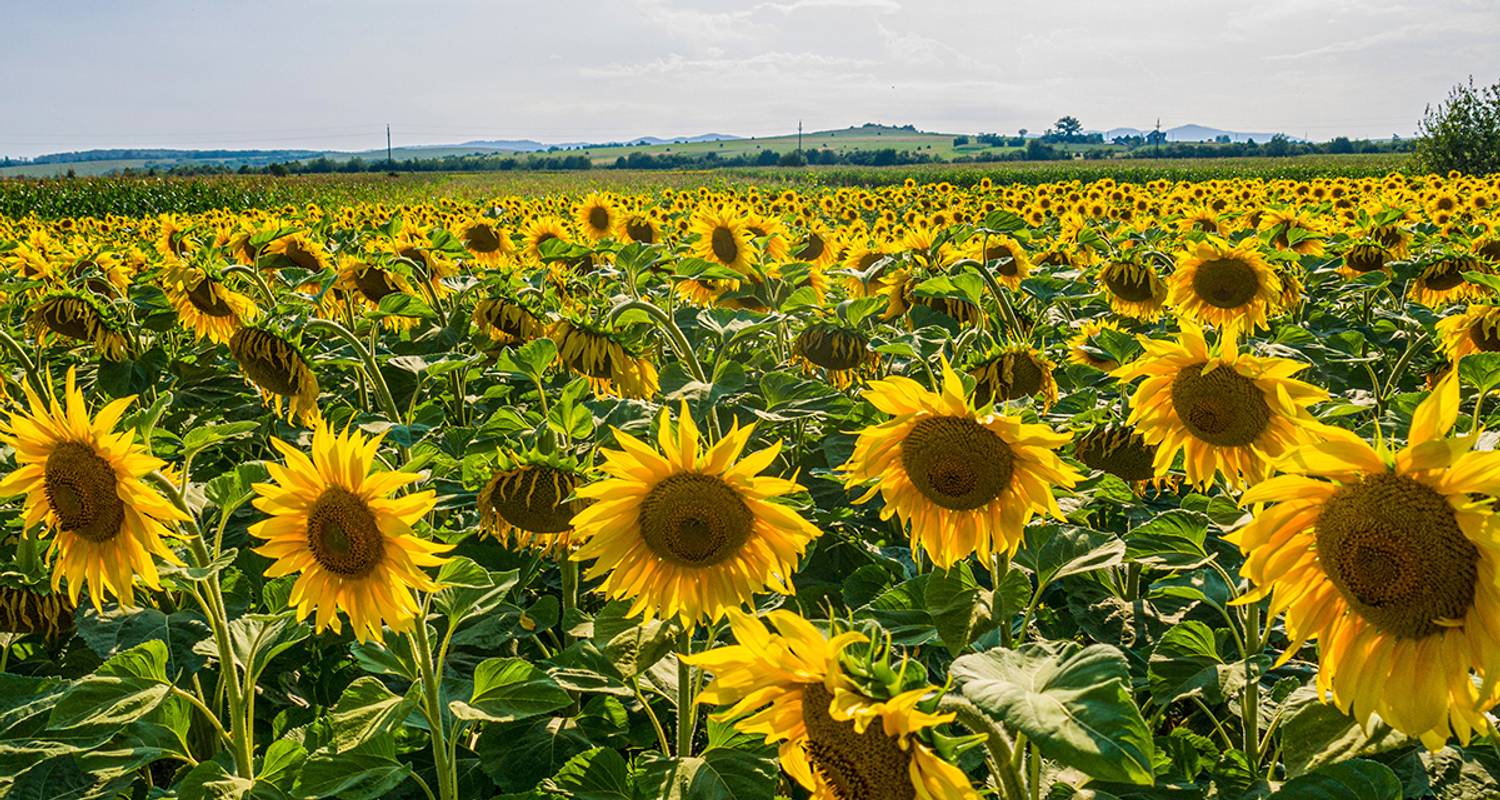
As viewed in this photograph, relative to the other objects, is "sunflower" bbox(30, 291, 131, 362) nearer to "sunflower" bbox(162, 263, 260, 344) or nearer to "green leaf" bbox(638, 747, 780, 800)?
"sunflower" bbox(162, 263, 260, 344)

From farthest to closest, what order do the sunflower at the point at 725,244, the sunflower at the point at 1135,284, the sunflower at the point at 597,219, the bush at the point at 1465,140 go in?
the bush at the point at 1465,140 < the sunflower at the point at 597,219 < the sunflower at the point at 725,244 < the sunflower at the point at 1135,284

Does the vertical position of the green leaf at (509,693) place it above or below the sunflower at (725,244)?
Answer: below

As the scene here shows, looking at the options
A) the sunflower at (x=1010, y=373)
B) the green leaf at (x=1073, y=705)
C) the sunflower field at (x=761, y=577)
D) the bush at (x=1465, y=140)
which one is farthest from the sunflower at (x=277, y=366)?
the bush at (x=1465, y=140)

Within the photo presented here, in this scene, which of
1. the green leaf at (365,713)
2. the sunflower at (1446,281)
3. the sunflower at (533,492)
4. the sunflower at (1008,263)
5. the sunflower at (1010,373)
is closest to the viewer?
the green leaf at (365,713)

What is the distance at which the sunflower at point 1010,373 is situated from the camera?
2812 mm

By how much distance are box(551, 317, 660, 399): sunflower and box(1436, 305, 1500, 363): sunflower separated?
9.65 feet

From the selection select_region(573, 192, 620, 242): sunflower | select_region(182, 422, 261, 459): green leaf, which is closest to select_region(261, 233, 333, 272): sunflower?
select_region(573, 192, 620, 242): sunflower

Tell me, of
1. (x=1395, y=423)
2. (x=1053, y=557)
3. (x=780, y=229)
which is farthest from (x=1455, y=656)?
(x=780, y=229)

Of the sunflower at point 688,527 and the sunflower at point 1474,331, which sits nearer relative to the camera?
the sunflower at point 688,527

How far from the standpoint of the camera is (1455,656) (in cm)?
125

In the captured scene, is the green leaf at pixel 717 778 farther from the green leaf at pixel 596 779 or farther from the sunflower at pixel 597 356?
the sunflower at pixel 597 356

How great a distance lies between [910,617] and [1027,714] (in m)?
0.52

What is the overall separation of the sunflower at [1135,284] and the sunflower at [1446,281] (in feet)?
5.45

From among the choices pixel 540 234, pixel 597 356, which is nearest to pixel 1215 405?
pixel 597 356
